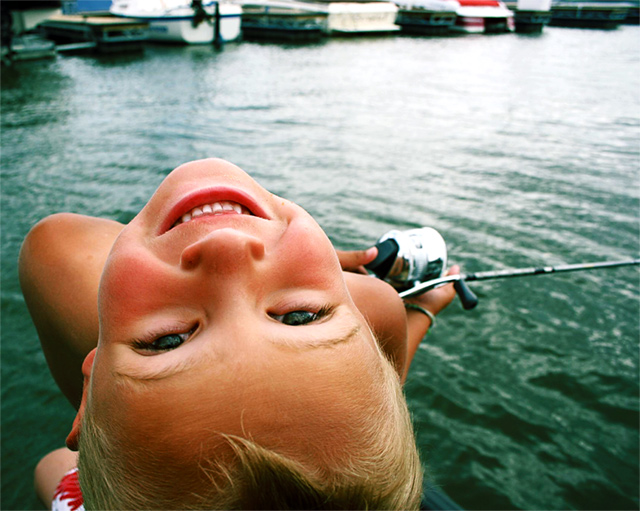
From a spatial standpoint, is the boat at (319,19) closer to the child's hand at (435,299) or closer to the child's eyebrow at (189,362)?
the child's hand at (435,299)

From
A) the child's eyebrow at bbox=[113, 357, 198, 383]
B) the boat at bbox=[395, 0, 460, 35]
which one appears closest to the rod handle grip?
the child's eyebrow at bbox=[113, 357, 198, 383]

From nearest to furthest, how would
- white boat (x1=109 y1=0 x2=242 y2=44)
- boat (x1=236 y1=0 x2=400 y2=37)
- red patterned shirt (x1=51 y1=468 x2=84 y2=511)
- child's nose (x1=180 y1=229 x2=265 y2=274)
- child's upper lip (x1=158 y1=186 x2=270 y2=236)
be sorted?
child's nose (x1=180 y1=229 x2=265 y2=274) → child's upper lip (x1=158 y1=186 x2=270 y2=236) → red patterned shirt (x1=51 y1=468 x2=84 y2=511) → white boat (x1=109 y1=0 x2=242 y2=44) → boat (x1=236 y1=0 x2=400 y2=37)

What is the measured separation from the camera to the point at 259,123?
845cm

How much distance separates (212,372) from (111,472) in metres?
0.30

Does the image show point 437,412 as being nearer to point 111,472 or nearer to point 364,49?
point 111,472

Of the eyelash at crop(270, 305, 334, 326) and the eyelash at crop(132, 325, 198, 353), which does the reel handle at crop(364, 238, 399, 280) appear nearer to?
the eyelash at crop(270, 305, 334, 326)

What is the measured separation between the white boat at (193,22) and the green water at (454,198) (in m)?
7.07

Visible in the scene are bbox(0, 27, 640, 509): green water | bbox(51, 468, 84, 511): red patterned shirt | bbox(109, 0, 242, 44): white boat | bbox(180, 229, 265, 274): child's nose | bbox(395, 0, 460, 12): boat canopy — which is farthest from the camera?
bbox(395, 0, 460, 12): boat canopy

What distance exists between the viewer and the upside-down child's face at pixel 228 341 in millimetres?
895

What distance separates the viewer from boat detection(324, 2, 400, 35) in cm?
2395

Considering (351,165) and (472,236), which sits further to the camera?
(351,165)

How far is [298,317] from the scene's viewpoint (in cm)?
107

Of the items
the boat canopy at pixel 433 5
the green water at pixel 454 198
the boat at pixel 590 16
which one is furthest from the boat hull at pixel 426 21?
the green water at pixel 454 198

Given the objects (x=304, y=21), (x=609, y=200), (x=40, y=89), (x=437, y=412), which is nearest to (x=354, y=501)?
(x=437, y=412)
